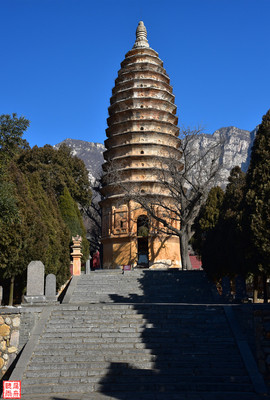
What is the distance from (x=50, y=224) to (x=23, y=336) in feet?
30.4

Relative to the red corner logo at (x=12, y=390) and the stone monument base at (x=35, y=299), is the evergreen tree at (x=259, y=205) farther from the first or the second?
the red corner logo at (x=12, y=390)

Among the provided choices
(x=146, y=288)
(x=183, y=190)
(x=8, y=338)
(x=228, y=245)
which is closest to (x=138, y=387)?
(x=8, y=338)

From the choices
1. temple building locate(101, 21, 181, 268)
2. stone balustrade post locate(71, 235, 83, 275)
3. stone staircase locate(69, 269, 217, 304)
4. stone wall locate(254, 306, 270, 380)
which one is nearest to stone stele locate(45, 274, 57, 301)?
stone staircase locate(69, 269, 217, 304)

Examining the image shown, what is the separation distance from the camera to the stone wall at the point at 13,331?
9758 mm

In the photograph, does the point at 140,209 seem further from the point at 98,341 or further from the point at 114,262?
the point at 98,341

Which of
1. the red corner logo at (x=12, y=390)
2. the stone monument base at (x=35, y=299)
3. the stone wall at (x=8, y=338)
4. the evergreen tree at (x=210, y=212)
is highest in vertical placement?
the evergreen tree at (x=210, y=212)

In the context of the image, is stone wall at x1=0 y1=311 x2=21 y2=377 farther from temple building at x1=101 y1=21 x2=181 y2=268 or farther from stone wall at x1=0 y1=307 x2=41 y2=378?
temple building at x1=101 y1=21 x2=181 y2=268

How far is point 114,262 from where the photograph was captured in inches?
1038

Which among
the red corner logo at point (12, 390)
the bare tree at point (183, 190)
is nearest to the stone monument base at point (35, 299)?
the red corner logo at point (12, 390)

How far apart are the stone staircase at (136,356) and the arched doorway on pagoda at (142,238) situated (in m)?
14.3

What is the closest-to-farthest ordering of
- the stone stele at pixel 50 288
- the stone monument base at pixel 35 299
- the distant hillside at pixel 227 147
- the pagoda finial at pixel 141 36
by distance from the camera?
the stone monument base at pixel 35 299 → the stone stele at pixel 50 288 → the pagoda finial at pixel 141 36 → the distant hillside at pixel 227 147

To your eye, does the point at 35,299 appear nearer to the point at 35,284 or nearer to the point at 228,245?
the point at 35,284

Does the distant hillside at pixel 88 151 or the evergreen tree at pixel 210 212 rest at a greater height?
the distant hillside at pixel 88 151

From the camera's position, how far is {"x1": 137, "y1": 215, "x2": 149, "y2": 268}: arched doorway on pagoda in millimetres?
26406
